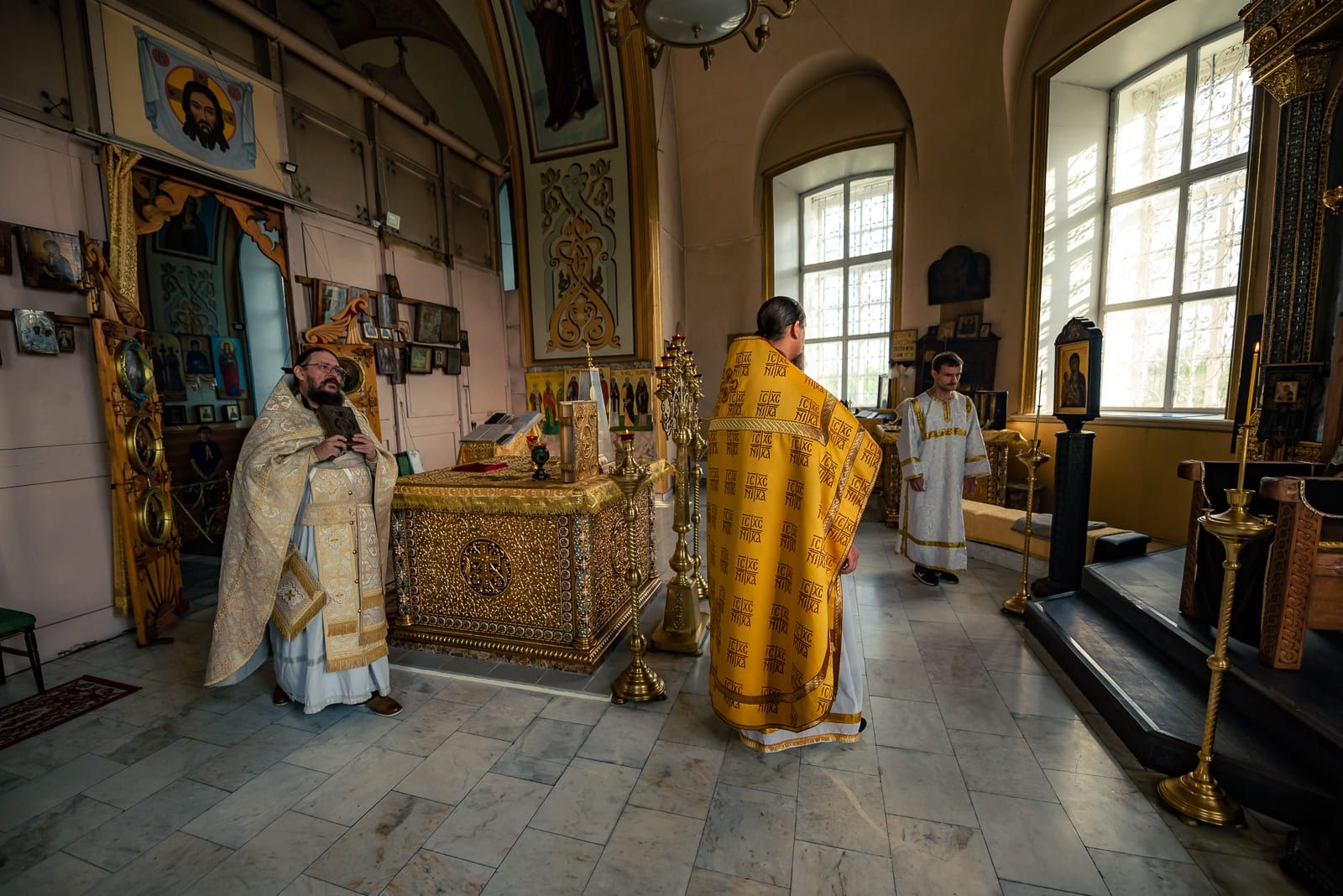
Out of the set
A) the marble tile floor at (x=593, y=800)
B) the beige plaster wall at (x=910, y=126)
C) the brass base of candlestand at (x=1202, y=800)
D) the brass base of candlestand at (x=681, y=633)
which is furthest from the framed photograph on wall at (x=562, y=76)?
the brass base of candlestand at (x=1202, y=800)

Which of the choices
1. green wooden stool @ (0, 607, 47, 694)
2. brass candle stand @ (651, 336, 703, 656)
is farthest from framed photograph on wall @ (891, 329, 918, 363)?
green wooden stool @ (0, 607, 47, 694)

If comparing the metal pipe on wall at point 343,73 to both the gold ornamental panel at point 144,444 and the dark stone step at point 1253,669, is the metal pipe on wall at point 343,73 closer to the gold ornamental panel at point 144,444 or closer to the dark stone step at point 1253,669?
the gold ornamental panel at point 144,444

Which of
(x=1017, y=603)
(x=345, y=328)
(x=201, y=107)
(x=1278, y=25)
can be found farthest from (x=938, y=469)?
(x=201, y=107)

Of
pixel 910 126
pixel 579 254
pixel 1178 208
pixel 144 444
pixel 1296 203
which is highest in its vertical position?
pixel 910 126

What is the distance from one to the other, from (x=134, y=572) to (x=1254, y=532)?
6567 mm

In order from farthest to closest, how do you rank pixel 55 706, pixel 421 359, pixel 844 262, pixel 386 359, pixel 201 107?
pixel 844 262
pixel 421 359
pixel 386 359
pixel 201 107
pixel 55 706

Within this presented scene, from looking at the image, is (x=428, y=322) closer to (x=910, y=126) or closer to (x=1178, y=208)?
(x=910, y=126)

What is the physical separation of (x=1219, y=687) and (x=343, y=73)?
9.16 metres

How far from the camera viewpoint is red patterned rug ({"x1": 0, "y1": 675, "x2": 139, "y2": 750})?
289 centimetres

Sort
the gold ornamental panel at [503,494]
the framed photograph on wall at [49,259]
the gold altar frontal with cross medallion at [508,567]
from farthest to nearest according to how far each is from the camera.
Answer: the framed photograph on wall at [49,259], the gold altar frontal with cross medallion at [508,567], the gold ornamental panel at [503,494]

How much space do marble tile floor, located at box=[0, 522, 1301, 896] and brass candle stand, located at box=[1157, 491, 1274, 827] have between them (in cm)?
6

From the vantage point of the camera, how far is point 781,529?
7.72 feet

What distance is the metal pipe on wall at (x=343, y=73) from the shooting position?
5.08 metres

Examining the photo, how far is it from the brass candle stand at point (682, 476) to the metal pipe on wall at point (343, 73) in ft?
18.6
